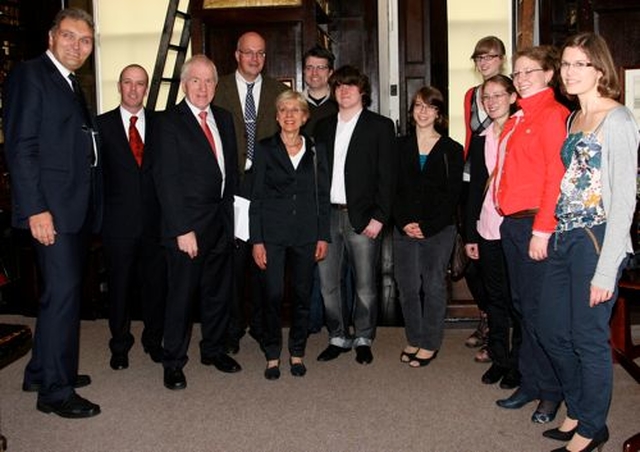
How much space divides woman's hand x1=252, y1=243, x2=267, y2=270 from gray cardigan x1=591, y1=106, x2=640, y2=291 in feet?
5.82

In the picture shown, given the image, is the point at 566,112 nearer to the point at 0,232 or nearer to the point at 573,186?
the point at 573,186

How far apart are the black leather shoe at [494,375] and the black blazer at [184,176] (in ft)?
5.00

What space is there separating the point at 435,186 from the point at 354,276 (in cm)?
66

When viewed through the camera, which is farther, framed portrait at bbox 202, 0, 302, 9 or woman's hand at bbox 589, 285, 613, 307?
framed portrait at bbox 202, 0, 302, 9

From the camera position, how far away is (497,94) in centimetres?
366

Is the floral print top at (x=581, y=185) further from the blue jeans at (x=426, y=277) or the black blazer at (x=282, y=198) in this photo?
the black blazer at (x=282, y=198)

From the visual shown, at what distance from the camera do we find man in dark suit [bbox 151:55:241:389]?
3805mm

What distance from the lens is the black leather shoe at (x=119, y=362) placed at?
421 centimetres

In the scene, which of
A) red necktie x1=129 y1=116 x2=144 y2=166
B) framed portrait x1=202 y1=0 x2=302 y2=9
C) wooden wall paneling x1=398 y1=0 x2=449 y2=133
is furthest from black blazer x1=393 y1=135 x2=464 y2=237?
wooden wall paneling x1=398 y1=0 x2=449 y2=133

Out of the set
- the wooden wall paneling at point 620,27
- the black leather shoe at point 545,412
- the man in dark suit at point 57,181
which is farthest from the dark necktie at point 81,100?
the wooden wall paneling at point 620,27

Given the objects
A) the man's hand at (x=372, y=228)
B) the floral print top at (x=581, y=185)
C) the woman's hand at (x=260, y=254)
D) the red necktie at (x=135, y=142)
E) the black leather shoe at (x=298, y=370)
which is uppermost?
the red necktie at (x=135, y=142)

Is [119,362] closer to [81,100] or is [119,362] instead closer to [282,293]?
[282,293]

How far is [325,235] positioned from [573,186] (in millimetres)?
A: 1514

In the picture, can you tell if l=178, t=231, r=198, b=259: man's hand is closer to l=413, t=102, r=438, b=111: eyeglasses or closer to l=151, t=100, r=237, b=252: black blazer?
l=151, t=100, r=237, b=252: black blazer
